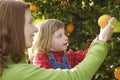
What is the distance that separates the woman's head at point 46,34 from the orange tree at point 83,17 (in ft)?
1.03

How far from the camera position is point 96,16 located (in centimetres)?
365

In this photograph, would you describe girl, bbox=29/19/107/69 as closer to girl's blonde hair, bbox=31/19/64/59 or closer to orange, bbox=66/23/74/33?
girl's blonde hair, bbox=31/19/64/59

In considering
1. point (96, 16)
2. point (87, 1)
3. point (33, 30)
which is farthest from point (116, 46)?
point (33, 30)

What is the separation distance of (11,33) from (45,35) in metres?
1.07

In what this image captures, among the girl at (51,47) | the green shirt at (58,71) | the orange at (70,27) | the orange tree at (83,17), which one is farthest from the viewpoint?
the orange at (70,27)

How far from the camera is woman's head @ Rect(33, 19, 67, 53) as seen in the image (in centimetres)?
338

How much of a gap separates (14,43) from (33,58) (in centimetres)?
121

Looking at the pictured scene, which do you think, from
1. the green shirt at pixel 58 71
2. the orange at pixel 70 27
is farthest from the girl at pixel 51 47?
the green shirt at pixel 58 71

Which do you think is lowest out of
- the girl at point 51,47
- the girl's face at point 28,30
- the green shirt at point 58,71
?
the girl at point 51,47

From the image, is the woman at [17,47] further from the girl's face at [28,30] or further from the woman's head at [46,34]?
the woman's head at [46,34]

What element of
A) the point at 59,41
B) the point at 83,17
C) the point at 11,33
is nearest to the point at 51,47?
the point at 59,41

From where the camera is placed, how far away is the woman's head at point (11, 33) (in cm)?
235

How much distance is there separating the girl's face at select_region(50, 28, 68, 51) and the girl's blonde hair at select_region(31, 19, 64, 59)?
0.10 feet

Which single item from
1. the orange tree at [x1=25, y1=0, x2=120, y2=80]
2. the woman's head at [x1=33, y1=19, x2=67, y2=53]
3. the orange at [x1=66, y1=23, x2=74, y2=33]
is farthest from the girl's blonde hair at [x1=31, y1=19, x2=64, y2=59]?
the orange at [x1=66, y1=23, x2=74, y2=33]
